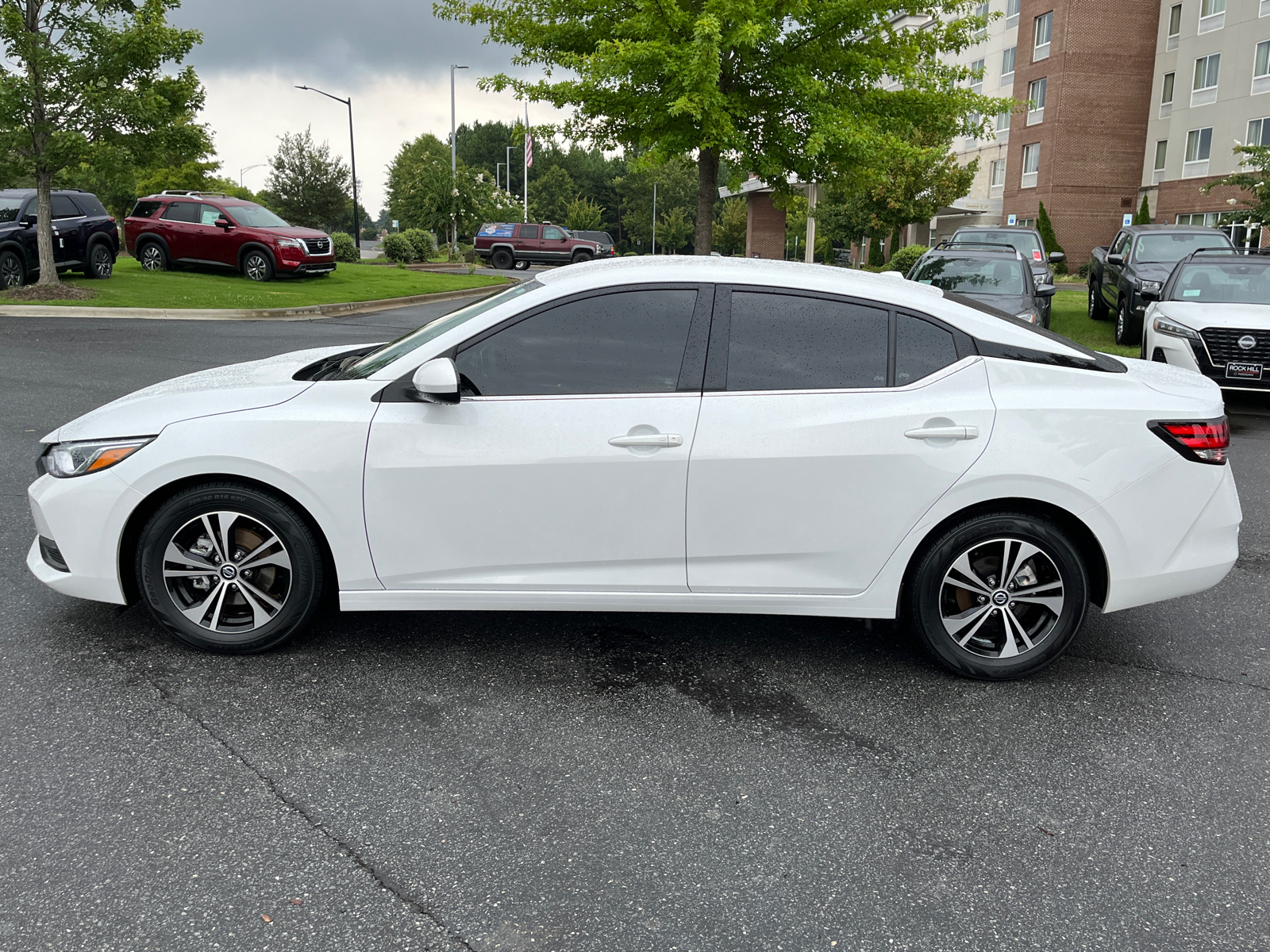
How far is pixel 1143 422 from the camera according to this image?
408 cm

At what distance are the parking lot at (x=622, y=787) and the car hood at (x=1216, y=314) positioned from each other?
659cm

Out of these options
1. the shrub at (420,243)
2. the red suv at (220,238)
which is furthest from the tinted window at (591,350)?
the shrub at (420,243)

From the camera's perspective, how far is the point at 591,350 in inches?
163

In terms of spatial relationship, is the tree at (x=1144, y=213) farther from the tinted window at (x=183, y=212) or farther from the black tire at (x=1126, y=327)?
the tinted window at (x=183, y=212)

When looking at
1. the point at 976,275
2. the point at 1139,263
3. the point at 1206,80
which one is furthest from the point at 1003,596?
the point at 1206,80

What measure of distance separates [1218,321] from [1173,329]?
49 centimetres

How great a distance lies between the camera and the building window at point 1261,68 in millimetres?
39875

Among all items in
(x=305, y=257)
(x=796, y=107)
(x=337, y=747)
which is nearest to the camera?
(x=337, y=747)

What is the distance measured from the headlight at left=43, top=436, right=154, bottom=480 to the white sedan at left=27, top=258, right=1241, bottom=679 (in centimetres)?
1

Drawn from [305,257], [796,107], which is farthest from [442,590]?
[305,257]

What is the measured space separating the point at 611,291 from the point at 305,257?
884 inches

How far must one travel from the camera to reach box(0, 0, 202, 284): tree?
17516mm

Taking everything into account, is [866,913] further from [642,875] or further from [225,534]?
[225,534]

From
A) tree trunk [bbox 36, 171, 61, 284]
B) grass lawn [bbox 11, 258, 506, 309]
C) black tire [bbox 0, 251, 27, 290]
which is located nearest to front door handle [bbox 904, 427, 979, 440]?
grass lawn [bbox 11, 258, 506, 309]
